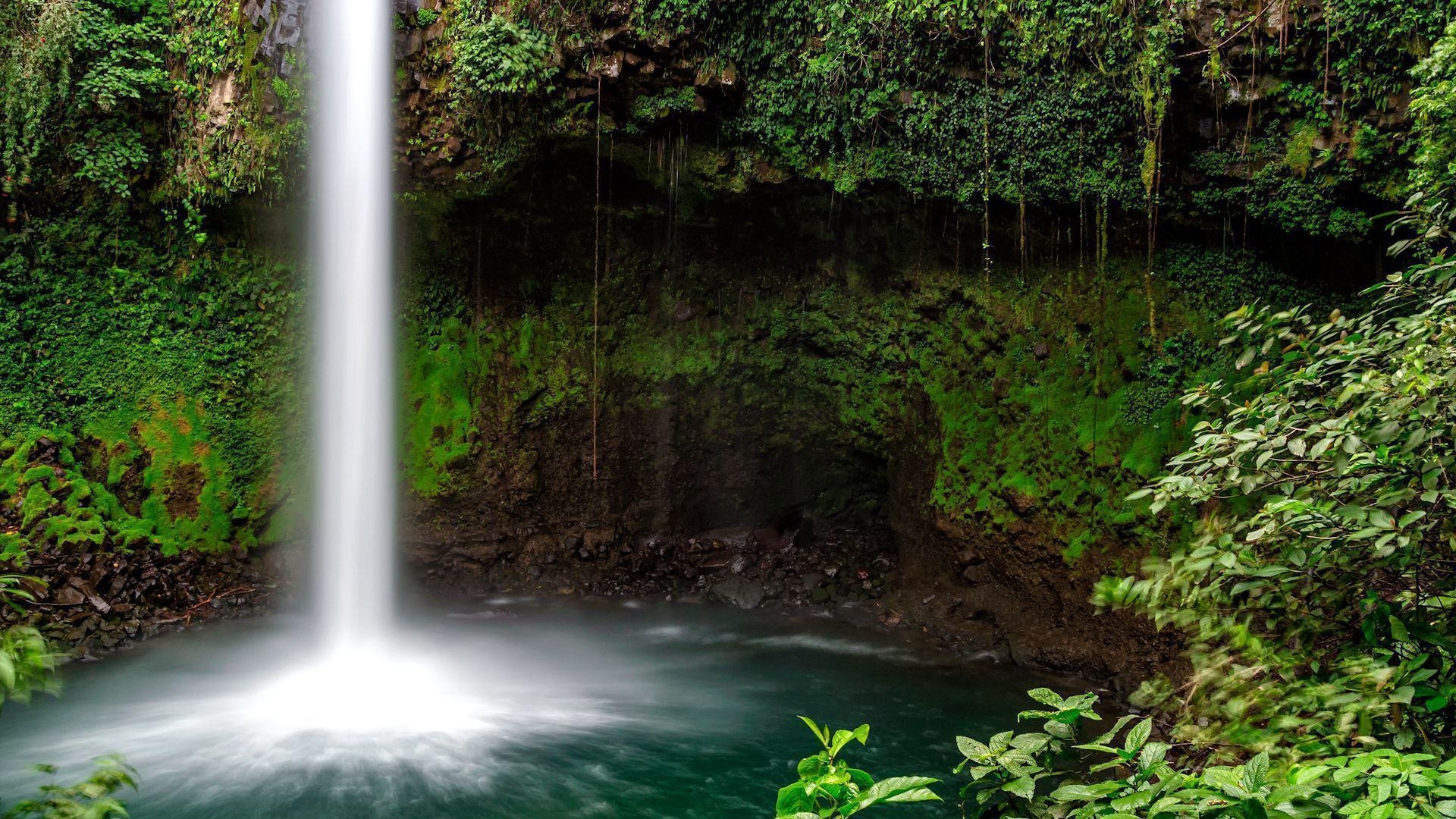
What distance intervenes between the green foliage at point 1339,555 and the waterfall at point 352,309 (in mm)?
8115

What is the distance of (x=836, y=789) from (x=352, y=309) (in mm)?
8873

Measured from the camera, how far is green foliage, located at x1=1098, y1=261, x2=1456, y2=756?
8.79 ft

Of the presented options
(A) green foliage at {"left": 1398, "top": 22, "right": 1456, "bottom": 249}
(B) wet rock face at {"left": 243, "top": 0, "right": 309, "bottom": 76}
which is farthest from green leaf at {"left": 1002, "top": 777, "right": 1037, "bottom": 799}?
(B) wet rock face at {"left": 243, "top": 0, "right": 309, "bottom": 76}

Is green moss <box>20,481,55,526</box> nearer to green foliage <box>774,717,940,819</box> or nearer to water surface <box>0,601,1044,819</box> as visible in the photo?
water surface <box>0,601,1044,819</box>

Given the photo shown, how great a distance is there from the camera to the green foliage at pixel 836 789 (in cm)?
196

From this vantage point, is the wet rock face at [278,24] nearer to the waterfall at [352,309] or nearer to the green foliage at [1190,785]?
the waterfall at [352,309]

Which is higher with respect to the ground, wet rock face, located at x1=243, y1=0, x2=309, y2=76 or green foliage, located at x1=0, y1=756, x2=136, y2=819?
wet rock face, located at x1=243, y1=0, x2=309, y2=76

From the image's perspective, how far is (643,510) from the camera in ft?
35.9

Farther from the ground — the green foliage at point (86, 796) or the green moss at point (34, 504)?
the green foliage at point (86, 796)

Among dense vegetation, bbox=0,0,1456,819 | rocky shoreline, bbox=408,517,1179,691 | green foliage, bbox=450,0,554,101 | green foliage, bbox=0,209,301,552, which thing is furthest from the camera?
rocky shoreline, bbox=408,517,1179,691

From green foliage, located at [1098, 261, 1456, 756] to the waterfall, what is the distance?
26.6 feet

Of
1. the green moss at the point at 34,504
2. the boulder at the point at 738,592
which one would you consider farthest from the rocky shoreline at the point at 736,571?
the green moss at the point at 34,504

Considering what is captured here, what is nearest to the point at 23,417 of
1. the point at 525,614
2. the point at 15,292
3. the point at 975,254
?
the point at 15,292

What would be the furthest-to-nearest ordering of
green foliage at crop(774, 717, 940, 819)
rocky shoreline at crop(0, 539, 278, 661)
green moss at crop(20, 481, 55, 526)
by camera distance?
1. green moss at crop(20, 481, 55, 526)
2. rocky shoreline at crop(0, 539, 278, 661)
3. green foliage at crop(774, 717, 940, 819)
